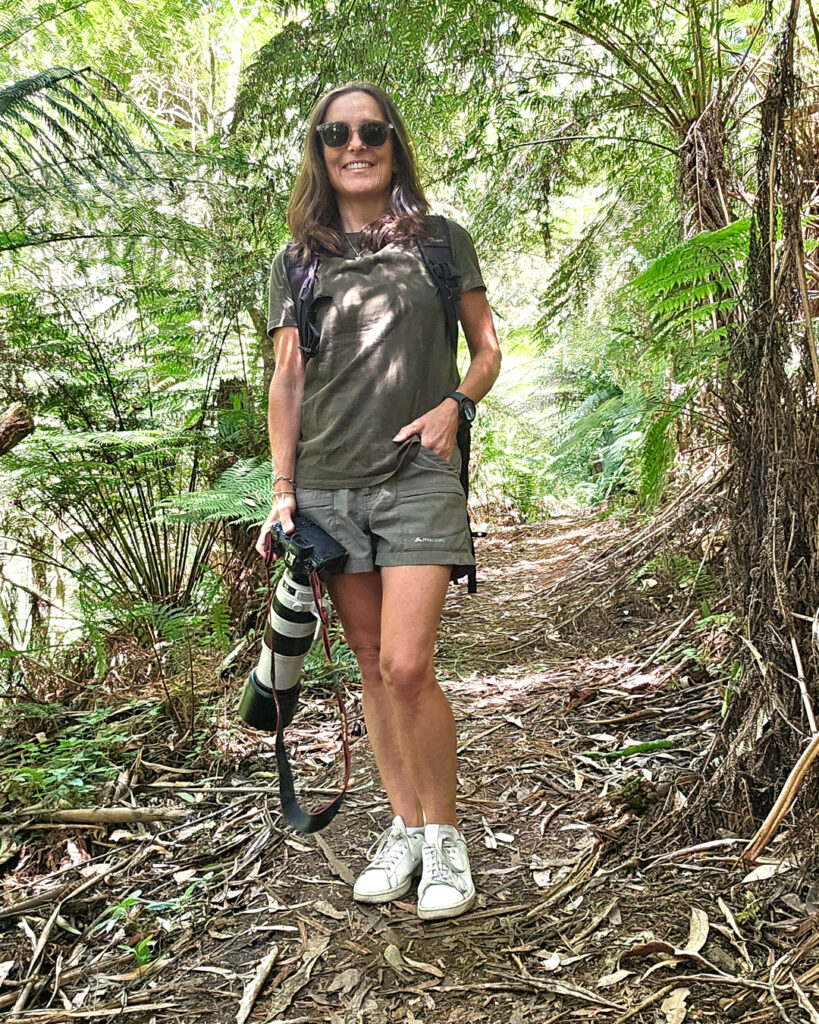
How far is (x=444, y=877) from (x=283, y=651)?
0.69 meters

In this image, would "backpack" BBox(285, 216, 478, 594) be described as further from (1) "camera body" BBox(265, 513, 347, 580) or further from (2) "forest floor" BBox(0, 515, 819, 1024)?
(2) "forest floor" BBox(0, 515, 819, 1024)

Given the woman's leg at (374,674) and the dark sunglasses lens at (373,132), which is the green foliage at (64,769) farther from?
the dark sunglasses lens at (373,132)

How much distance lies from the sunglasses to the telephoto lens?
1097 millimetres

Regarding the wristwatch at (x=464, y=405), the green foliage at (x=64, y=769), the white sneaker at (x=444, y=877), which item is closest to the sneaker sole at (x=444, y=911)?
the white sneaker at (x=444, y=877)

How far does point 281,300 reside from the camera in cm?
200

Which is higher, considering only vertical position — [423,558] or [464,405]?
[464,405]

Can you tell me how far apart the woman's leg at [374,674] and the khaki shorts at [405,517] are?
9 cm

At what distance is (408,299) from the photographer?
189 cm

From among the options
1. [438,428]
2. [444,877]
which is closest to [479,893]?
[444,877]

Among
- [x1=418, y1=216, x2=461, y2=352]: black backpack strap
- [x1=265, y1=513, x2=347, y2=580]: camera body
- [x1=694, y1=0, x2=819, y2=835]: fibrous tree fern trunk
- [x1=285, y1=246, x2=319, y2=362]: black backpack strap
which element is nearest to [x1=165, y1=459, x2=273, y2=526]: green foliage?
[x1=265, y1=513, x2=347, y2=580]: camera body

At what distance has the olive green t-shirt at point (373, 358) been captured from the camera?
1.89 metres

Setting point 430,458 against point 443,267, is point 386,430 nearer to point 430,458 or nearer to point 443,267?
point 430,458

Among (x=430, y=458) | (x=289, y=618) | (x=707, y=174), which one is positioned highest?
(x=707, y=174)

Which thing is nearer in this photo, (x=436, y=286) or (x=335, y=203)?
(x=436, y=286)
